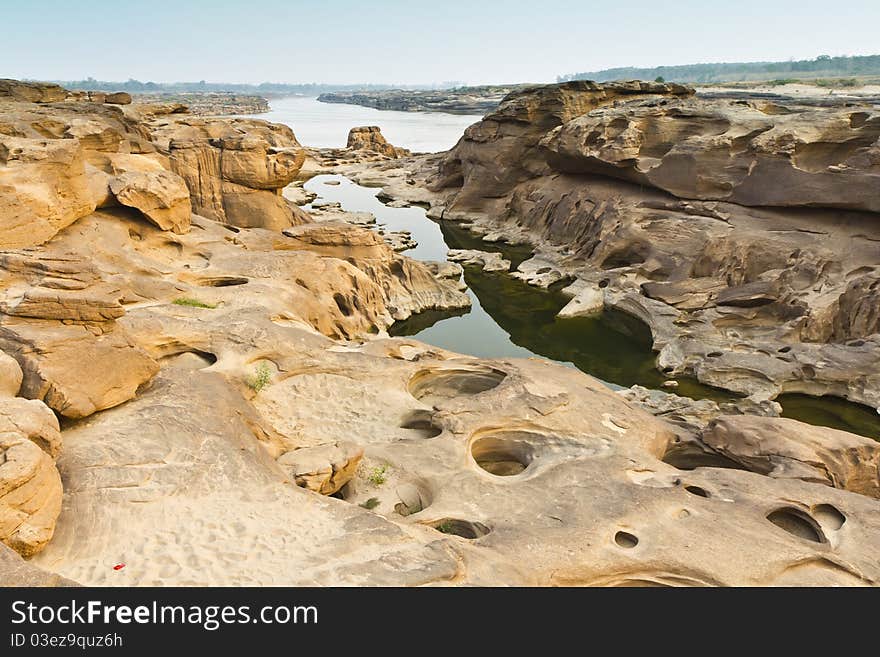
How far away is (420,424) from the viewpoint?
11.9 m

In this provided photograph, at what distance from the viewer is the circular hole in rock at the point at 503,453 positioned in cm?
1109

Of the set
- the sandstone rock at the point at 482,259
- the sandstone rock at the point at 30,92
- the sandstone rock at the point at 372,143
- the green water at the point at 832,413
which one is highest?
the sandstone rock at the point at 30,92

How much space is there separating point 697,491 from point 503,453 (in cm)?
332

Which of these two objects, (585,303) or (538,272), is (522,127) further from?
(585,303)

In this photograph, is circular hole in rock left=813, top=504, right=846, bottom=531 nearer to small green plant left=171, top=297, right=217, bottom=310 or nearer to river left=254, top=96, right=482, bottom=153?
small green plant left=171, top=297, right=217, bottom=310

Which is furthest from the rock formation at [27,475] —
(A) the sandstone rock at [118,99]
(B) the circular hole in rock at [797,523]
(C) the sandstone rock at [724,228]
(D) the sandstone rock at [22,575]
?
(A) the sandstone rock at [118,99]

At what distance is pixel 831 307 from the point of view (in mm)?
18766

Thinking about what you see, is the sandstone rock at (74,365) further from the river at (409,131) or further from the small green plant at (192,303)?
the river at (409,131)

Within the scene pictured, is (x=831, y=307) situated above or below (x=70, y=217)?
below

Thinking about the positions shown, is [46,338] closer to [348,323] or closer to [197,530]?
[197,530]

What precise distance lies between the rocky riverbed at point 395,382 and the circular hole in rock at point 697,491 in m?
0.03

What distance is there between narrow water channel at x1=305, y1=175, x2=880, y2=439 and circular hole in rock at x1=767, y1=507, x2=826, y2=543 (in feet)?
25.2
